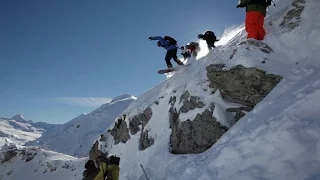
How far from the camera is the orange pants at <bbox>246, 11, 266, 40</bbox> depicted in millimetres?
11102

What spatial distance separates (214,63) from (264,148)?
504 cm

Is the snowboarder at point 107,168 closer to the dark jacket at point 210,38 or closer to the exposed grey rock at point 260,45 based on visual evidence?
the exposed grey rock at point 260,45

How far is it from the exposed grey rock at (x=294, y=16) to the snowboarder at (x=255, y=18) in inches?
36.1

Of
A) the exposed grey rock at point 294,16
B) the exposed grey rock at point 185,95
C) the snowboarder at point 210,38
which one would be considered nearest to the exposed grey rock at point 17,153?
the snowboarder at point 210,38

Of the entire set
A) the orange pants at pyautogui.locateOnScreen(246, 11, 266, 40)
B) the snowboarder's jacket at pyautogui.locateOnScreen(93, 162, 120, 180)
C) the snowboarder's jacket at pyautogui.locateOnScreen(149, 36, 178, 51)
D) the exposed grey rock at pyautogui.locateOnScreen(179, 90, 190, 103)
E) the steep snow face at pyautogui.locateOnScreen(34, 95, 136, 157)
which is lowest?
the snowboarder's jacket at pyautogui.locateOnScreen(93, 162, 120, 180)

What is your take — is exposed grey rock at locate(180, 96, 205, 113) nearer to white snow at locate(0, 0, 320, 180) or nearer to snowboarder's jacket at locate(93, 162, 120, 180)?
white snow at locate(0, 0, 320, 180)

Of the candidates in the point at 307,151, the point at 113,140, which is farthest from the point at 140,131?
the point at 307,151

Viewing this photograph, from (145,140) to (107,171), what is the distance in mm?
6904

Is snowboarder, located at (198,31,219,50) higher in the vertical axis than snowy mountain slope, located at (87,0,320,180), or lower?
higher

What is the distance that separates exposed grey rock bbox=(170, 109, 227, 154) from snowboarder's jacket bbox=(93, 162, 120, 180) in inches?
148

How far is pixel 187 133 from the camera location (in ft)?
37.9

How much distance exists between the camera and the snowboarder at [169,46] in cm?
1717

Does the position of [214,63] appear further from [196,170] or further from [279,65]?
[196,170]

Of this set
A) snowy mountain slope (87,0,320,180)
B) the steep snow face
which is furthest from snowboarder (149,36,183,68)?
the steep snow face
